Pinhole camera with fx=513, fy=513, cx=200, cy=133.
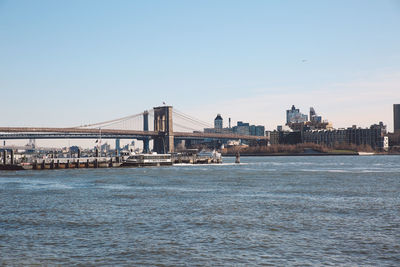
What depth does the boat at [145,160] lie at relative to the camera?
10631cm

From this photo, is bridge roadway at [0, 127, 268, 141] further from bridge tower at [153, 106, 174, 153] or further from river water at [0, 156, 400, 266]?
river water at [0, 156, 400, 266]

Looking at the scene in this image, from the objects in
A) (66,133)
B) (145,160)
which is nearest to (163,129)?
(66,133)

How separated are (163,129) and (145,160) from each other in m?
70.2

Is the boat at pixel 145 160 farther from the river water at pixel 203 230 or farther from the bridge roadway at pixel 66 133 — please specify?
the river water at pixel 203 230

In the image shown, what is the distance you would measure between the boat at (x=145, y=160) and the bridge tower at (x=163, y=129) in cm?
4579

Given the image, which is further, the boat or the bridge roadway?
the bridge roadway

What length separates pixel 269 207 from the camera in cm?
3362

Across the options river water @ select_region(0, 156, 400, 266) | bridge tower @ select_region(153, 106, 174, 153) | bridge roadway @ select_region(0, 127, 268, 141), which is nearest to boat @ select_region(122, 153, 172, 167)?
bridge roadway @ select_region(0, 127, 268, 141)

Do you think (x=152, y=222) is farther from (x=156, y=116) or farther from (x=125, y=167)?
(x=156, y=116)

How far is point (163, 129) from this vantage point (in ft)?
585

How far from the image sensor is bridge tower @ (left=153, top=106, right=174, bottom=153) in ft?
547

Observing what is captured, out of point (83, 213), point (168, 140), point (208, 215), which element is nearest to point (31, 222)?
point (83, 213)

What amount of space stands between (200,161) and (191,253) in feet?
345

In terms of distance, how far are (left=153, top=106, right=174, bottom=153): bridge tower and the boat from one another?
4579cm
